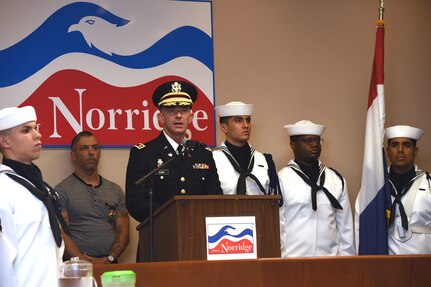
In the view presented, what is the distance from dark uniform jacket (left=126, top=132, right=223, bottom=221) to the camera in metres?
4.96

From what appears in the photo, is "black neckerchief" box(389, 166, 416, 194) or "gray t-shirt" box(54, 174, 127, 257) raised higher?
"black neckerchief" box(389, 166, 416, 194)

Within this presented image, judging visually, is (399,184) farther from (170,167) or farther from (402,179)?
(170,167)

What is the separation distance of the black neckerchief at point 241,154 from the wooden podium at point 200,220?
67.9 inches

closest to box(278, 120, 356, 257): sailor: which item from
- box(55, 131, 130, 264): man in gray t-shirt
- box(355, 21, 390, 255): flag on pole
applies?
box(355, 21, 390, 255): flag on pole

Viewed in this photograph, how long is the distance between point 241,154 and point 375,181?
41.3 inches

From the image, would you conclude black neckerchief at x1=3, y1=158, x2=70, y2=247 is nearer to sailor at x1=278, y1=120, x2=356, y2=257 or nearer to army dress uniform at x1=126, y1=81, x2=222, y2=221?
army dress uniform at x1=126, y1=81, x2=222, y2=221

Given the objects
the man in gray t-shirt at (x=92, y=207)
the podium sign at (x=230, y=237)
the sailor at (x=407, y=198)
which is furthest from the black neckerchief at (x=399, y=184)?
the podium sign at (x=230, y=237)

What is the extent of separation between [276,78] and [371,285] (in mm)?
2916

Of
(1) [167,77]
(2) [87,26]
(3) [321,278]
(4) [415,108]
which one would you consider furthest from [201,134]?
(3) [321,278]

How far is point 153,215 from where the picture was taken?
4578mm

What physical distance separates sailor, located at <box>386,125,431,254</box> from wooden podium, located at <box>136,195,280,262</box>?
7.06ft

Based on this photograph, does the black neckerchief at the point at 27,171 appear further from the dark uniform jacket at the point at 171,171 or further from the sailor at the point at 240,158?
the sailor at the point at 240,158

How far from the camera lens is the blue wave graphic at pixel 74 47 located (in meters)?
6.31

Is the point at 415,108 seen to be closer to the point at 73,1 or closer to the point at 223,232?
the point at 73,1
